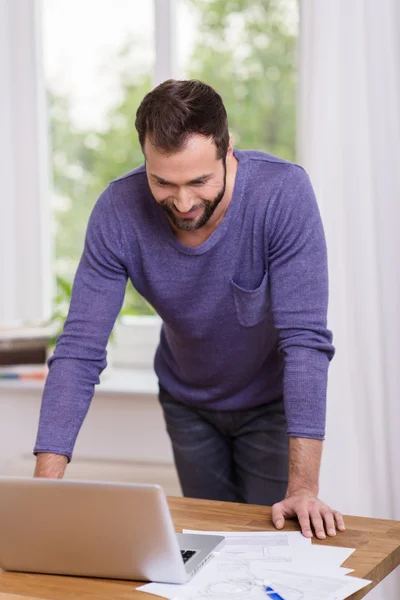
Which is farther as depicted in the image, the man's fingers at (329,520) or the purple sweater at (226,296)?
the purple sweater at (226,296)

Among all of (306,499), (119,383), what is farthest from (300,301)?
(119,383)

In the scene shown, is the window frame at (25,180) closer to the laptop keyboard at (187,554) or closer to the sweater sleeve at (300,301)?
the sweater sleeve at (300,301)

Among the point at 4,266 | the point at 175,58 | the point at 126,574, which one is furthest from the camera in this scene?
the point at 4,266

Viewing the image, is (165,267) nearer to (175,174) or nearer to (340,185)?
(175,174)

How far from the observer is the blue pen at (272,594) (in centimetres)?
127

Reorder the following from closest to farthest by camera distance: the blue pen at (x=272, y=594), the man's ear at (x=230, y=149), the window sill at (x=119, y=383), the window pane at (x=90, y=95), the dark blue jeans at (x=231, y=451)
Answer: the blue pen at (x=272, y=594) → the man's ear at (x=230, y=149) → the dark blue jeans at (x=231, y=451) → the window sill at (x=119, y=383) → the window pane at (x=90, y=95)

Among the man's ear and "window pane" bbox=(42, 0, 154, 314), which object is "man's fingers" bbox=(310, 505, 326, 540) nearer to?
the man's ear

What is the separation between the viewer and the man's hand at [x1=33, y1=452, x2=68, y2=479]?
1735mm

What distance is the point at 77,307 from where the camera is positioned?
191cm

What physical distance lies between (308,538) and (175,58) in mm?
2035

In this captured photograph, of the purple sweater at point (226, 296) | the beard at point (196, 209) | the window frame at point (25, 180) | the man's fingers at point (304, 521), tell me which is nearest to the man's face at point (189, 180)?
the beard at point (196, 209)

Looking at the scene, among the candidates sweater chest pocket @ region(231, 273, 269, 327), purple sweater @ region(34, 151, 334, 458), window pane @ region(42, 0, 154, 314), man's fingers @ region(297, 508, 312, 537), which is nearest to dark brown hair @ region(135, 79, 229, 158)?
purple sweater @ region(34, 151, 334, 458)

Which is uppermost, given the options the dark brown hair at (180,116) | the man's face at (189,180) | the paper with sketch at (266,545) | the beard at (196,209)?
the dark brown hair at (180,116)

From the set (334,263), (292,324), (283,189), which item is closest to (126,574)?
(292,324)
